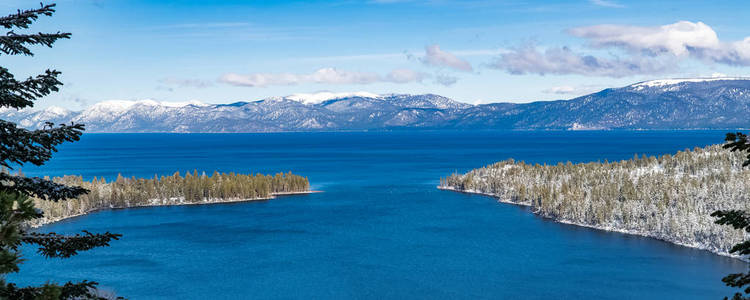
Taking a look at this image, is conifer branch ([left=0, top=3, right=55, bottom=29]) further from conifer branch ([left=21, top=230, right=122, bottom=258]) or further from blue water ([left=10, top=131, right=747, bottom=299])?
blue water ([left=10, top=131, right=747, bottom=299])

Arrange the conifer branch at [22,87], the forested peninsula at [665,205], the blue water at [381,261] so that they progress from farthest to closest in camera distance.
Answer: the forested peninsula at [665,205], the blue water at [381,261], the conifer branch at [22,87]

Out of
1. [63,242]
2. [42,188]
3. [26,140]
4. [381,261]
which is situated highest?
[26,140]

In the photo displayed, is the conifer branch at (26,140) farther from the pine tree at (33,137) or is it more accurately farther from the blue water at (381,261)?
the blue water at (381,261)

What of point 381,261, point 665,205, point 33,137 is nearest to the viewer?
point 33,137

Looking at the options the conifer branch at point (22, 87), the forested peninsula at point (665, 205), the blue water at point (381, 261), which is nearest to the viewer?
the conifer branch at point (22, 87)

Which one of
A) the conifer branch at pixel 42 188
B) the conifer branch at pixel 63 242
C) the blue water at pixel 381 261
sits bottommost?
the blue water at pixel 381 261

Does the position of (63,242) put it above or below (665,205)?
above

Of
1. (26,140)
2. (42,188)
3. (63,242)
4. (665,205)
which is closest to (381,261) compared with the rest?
(665,205)

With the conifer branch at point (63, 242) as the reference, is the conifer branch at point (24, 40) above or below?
above

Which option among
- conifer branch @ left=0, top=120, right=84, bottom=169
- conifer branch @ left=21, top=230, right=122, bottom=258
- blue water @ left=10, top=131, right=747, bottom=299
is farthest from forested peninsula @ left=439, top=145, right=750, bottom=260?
conifer branch @ left=0, top=120, right=84, bottom=169

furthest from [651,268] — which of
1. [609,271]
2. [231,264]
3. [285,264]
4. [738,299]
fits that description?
[738,299]

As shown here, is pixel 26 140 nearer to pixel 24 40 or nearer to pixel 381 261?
pixel 24 40

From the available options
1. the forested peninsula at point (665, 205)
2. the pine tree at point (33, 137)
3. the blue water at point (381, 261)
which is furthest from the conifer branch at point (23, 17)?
the forested peninsula at point (665, 205)

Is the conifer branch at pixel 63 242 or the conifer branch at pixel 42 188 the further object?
the conifer branch at pixel 42 188
